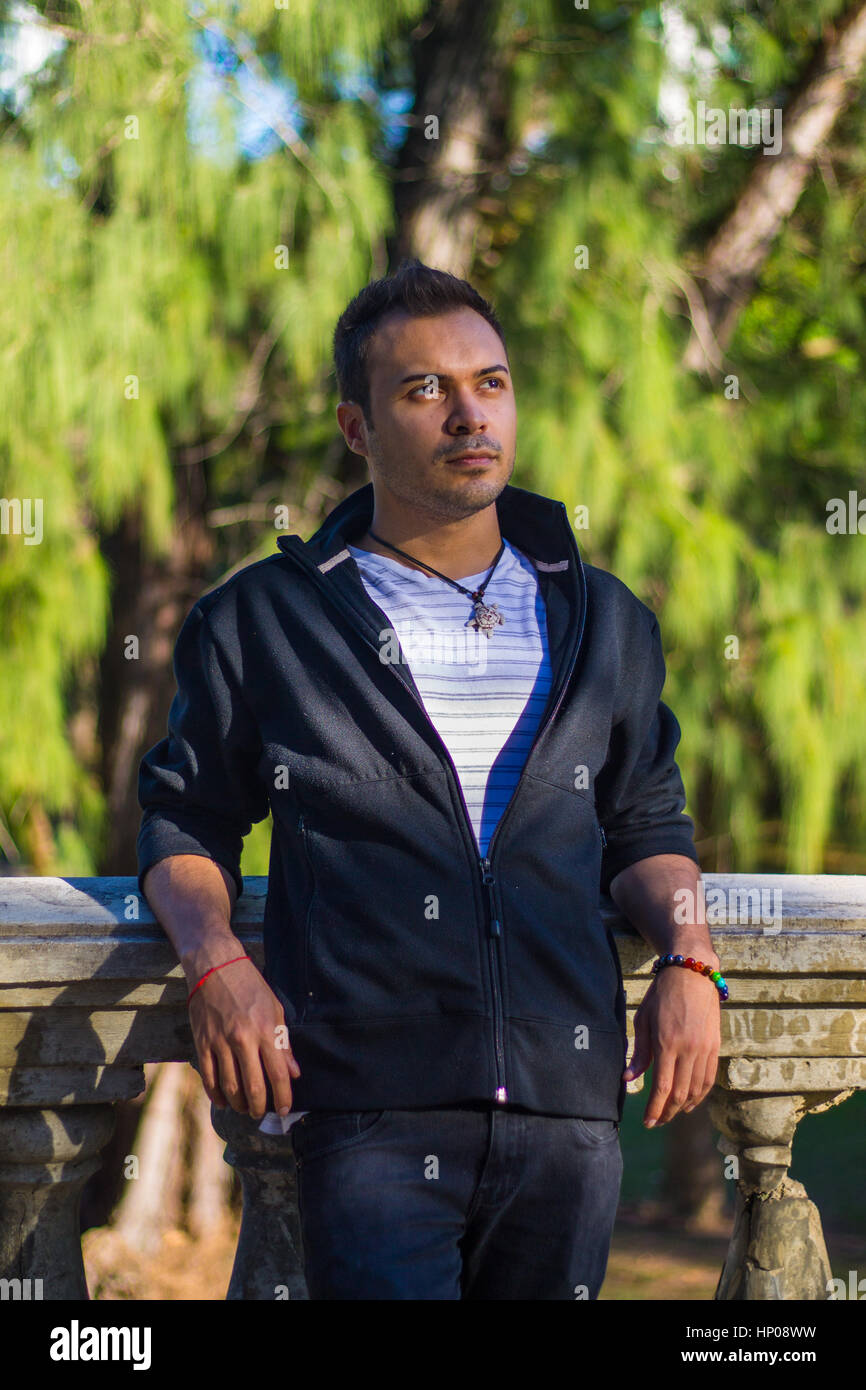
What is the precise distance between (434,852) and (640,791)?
32 centimetres

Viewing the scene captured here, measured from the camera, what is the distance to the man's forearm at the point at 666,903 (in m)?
1.47

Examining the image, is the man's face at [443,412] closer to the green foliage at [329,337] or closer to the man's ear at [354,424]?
the man's ear at [354,424]

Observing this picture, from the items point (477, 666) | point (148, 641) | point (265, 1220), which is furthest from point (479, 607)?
point (148, 641)

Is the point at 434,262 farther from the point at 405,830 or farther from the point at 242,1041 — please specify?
the point at 242,1041

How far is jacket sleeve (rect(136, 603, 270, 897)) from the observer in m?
1.48

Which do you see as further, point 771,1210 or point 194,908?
point 771,1210

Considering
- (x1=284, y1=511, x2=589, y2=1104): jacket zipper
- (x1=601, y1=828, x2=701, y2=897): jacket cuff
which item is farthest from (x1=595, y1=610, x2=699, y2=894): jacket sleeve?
(x1=284, y1=511, x2=589, y2=1104): jacket zipper

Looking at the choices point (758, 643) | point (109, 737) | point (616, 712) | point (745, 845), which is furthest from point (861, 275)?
point (616, 712)

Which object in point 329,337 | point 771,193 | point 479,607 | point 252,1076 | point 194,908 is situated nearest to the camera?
point 252,1076

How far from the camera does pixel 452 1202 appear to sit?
1.33 meters

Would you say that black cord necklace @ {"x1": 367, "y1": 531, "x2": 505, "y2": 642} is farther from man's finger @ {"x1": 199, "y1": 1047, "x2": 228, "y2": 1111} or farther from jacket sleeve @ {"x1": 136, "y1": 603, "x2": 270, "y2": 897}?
man's finger @ {"x1": 199, "y1": 1047, "x2": 228, "y2": 1111}

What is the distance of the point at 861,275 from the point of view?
4.68m

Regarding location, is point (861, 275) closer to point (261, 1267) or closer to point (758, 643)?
point (758, 643)
